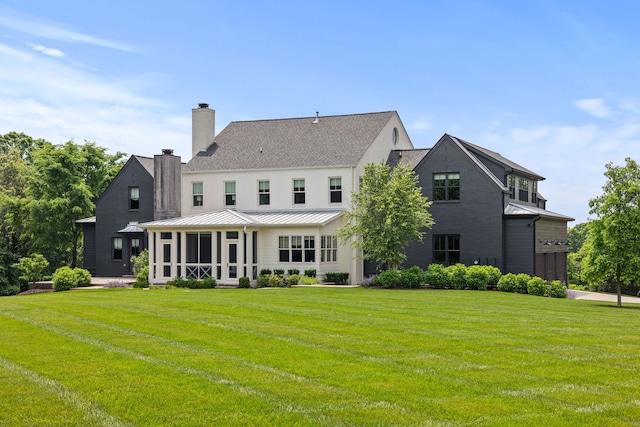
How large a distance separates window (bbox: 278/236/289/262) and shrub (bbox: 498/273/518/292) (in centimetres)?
1153

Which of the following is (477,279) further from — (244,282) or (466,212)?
(244,282)

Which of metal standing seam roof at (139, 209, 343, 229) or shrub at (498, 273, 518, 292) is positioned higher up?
metal standing seam roof at (139, 209, 343, 229)

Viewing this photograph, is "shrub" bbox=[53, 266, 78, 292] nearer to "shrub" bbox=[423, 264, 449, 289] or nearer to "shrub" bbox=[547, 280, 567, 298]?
"shrub" bbox=[423, 264, 449, 289]

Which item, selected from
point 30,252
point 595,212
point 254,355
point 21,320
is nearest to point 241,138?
point 30,252

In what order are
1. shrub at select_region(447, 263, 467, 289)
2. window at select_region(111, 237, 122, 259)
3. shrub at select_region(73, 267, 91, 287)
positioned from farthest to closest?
window at select_region(111, 237, 122, 259) → shrub at select_region(73, 267, 91, 287) → shrub at select_region(447, 263, 467, 289)

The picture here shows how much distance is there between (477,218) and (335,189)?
26.5ft

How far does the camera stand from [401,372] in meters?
12.2

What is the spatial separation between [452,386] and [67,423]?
218 inches

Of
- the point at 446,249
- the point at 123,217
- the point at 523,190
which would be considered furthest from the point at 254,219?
the point at 523,190

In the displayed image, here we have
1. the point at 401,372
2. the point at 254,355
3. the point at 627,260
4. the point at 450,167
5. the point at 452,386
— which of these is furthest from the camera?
the point at 450,167

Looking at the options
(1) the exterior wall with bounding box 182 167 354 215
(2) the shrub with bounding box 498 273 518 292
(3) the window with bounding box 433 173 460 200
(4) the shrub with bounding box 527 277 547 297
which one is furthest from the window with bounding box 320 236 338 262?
(4) the shrub with bounding box 527 277 547 297

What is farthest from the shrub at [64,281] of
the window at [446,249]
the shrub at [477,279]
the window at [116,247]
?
the shrub at [477,279]

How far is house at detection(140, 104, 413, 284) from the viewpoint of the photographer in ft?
130

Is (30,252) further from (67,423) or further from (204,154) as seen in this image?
(67,423)
